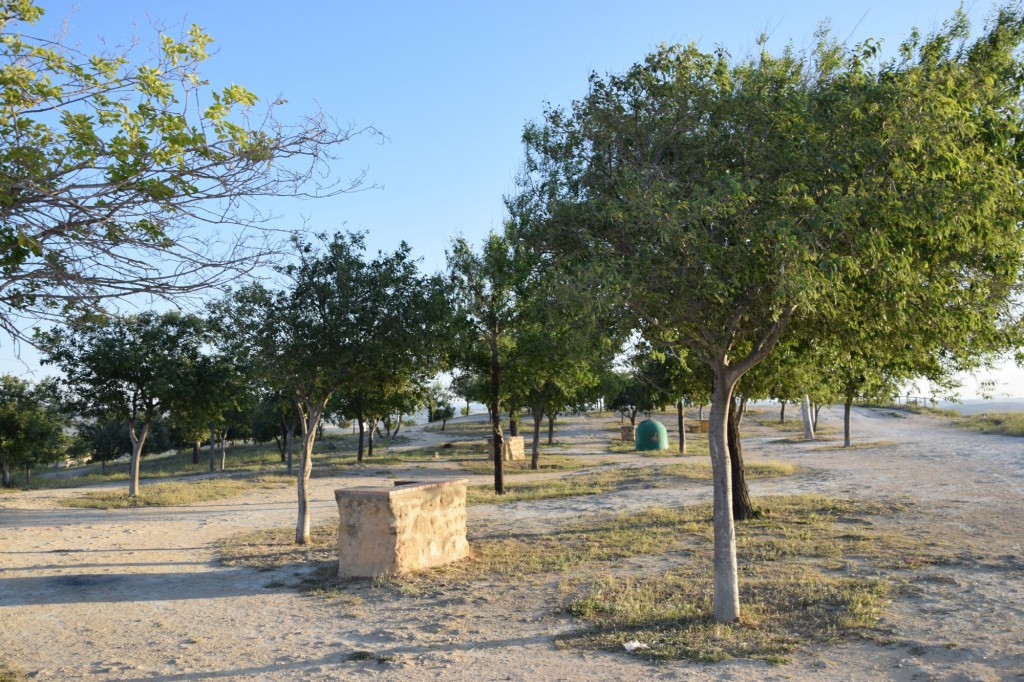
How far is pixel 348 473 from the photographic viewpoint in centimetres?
3225

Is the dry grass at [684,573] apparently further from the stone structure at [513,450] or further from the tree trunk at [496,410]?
the stone structure at [513,450]

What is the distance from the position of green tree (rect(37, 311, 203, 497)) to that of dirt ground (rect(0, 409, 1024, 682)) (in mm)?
6345

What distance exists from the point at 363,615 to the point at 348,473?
2370 cm

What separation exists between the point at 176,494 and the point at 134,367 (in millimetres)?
4290

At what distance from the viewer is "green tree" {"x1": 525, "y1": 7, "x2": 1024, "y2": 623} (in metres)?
7.17

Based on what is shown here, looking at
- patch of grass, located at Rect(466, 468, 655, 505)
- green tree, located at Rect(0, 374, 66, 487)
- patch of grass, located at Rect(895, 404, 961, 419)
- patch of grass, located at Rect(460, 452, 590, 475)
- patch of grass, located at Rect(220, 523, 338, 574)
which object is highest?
green tree, located at Rect(0, 374, 66, 487)

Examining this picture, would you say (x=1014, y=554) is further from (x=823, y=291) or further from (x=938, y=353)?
(x=823, y=291)

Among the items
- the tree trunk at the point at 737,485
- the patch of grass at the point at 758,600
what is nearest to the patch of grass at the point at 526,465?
the tree trunk at the point at 737,485

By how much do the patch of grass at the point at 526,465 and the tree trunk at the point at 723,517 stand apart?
2383 centimetres

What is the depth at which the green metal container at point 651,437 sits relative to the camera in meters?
44.2

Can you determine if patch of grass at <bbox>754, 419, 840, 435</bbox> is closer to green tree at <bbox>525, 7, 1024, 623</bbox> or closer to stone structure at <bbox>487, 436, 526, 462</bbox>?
stone structure at <bbox>487, 436, 526, 462</bbox>

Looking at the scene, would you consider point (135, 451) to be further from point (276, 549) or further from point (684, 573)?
point (684, 573)

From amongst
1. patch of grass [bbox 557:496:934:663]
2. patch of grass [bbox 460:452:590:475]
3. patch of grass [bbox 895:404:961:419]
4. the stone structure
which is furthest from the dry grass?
patch of grass [bbox 895:404:961:419]

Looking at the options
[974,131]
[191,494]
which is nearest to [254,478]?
[191,494]
